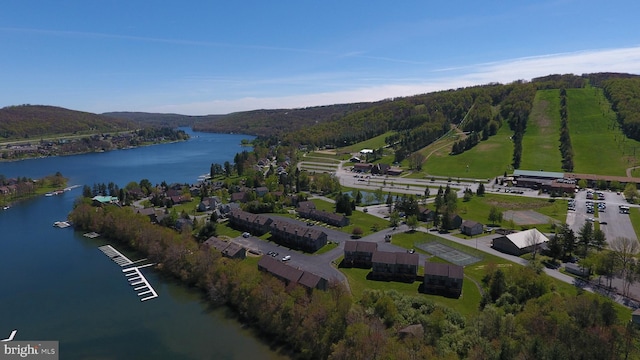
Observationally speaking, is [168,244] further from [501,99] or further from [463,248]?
[501,99]

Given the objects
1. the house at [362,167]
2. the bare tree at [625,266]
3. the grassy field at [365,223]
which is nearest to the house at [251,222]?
the grassy field at [365,223]

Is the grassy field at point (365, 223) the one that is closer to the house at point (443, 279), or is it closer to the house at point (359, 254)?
the house at point (359, 254)

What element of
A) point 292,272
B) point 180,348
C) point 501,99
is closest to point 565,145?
point 501,99

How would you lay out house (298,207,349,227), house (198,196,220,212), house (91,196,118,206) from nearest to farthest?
house (298,207,349,227) < house (198,196,220,212) < house (91,196,118,206)

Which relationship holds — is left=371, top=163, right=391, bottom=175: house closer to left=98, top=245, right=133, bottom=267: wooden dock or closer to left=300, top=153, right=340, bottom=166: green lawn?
left=300, top=153, right=340, bottom=166: green lawn

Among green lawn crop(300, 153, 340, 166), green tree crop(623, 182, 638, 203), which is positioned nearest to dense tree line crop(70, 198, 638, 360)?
green tree crop(623, 182, 638, 203)

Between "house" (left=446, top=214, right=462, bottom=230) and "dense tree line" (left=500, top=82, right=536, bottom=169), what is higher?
"dense tree line" (left=500, top=82, right=536, bottom=169)

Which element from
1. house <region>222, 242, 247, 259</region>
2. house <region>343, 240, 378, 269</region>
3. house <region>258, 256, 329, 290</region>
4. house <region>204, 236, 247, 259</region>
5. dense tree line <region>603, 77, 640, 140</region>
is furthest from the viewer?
dense tree line <region>603, 77, 640, 140</region>

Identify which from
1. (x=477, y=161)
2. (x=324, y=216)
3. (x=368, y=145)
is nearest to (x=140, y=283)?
(x=324, y=216)
